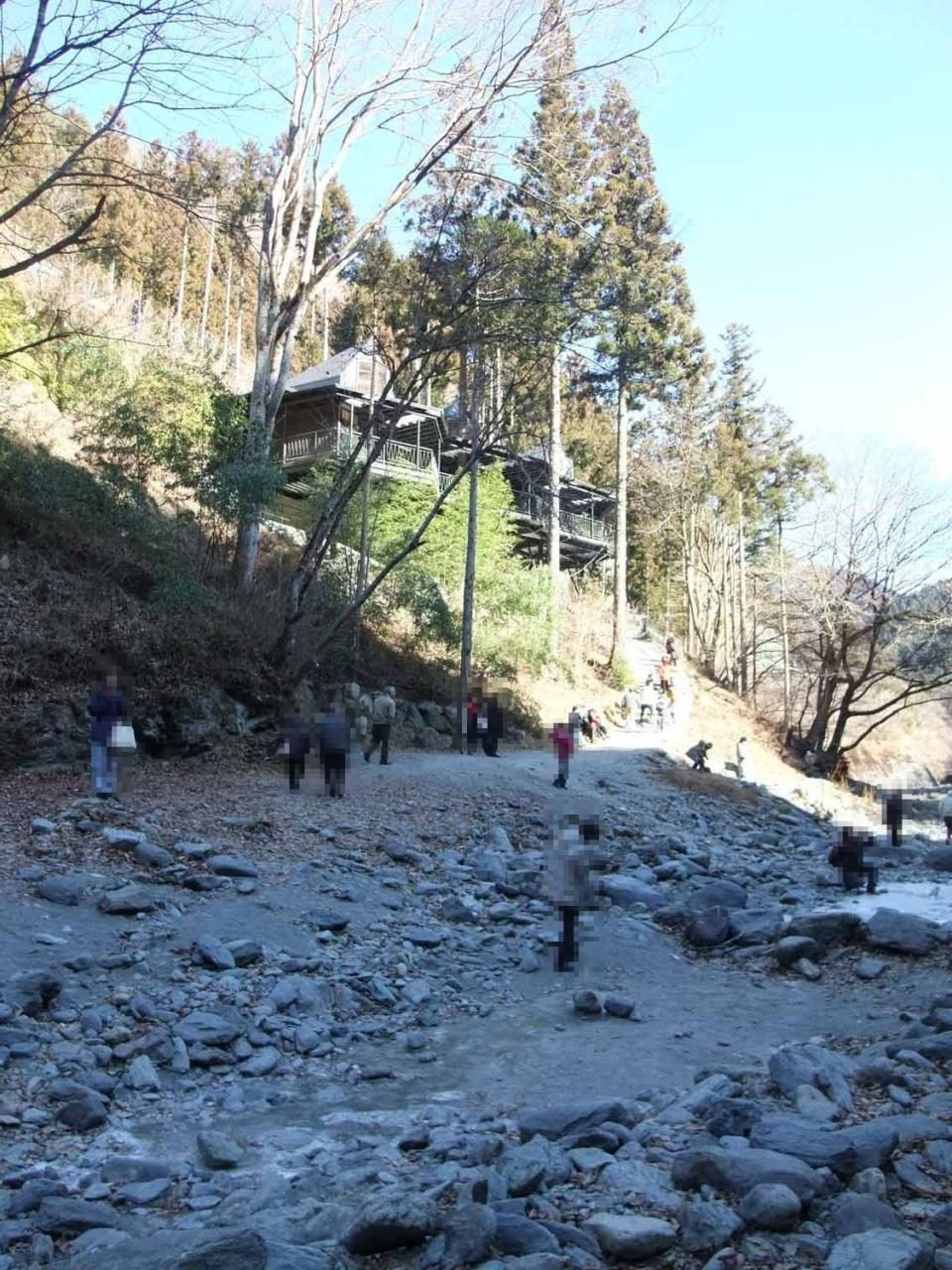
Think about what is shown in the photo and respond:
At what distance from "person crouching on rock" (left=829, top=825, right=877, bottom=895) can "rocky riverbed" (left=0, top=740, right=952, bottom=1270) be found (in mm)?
242

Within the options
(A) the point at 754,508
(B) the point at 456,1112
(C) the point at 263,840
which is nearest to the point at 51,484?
(C) the point at 263,840

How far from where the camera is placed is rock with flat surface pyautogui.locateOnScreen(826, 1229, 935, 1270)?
146 inches

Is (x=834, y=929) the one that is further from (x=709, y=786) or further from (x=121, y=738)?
(x=709, y=786)

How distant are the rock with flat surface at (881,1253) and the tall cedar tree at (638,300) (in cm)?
2768

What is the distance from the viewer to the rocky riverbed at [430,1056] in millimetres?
4262

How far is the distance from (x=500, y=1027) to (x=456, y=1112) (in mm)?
2038

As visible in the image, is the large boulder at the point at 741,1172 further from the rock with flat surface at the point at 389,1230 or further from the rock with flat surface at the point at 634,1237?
the rock with flat surface at the point at 389,1230

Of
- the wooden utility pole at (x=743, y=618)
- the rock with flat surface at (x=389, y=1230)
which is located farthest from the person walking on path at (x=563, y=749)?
the wooden utility pole at (x=743, y=618)

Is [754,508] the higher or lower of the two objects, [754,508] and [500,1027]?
the higher

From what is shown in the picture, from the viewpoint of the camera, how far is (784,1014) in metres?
8.69

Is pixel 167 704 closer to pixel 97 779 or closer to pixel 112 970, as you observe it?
pixel 97 779

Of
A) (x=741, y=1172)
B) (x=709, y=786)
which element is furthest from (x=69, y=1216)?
(x=709, y=786)

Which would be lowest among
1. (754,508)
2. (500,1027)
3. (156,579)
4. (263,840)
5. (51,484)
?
(500,1027)

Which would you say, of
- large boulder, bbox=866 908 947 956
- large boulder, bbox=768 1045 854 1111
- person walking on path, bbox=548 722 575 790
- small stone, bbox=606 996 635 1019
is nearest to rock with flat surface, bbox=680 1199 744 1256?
large boulder, bbox=768 1045 854 1111
